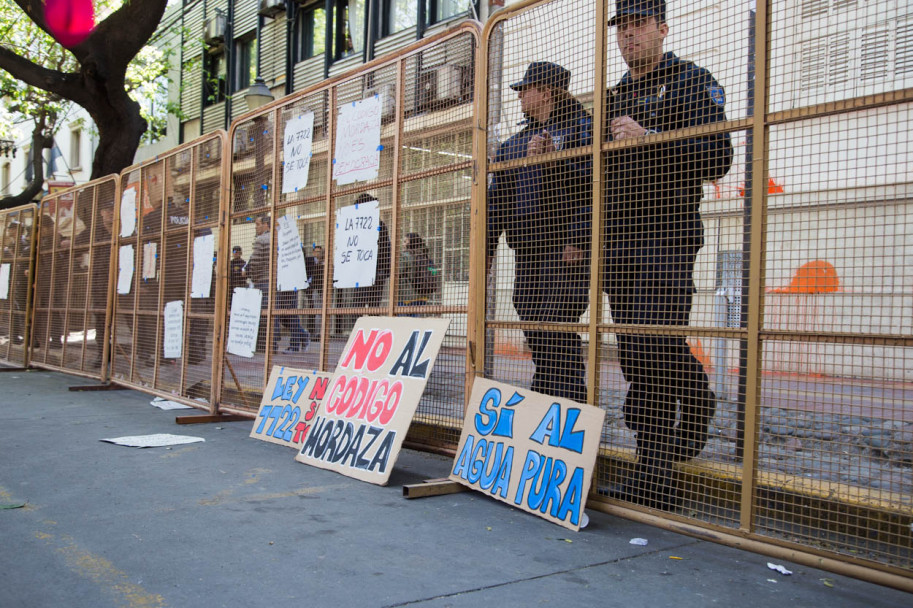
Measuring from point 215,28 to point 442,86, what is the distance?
22.3 meters

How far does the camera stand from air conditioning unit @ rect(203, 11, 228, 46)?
24656mm

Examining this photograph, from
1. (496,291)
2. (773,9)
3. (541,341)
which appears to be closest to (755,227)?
(773,9)

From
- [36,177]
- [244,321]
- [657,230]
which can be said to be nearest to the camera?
[657,230]

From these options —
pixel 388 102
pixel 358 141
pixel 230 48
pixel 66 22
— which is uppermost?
pixel 230 48

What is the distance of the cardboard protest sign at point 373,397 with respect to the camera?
4602mm

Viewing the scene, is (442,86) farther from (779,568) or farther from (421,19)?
(421,19)

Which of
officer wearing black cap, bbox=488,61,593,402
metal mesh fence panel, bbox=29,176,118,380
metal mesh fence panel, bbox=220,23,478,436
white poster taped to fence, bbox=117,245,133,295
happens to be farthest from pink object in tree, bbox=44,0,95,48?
officer wearing black cap, bbox=488,61,593,402

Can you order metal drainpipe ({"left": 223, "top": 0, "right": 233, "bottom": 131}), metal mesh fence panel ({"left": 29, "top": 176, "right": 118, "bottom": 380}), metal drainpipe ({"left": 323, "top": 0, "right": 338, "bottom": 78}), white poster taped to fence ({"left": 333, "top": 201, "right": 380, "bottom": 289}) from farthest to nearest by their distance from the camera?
metal drainpipe ({"left": 223, "top": 0, "right": 233, "bottom": 131}) → metal drainpipe ({"left": 323, "top": 0, "right": 338, "bottom": 78}) → metal mesh fence panel ({"left": 29, "top": 176, "right": 118, "bottom": 380}) → white poster taped to fence ({"left": 333, "top": 201, "right": 380, "bottom": 289})

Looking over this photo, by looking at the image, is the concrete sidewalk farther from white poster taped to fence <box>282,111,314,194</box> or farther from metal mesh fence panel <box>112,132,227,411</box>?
metal mesh fence panel <box>112,132,227,411</box>

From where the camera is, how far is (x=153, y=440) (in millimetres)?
5699

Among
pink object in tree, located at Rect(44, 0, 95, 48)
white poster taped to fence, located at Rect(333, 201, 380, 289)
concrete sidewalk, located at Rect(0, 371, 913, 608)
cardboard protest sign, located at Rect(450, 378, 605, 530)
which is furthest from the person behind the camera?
pink object in tree, located at Rect(44, 0, 95, 48)

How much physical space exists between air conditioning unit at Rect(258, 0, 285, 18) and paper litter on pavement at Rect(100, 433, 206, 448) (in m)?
18.7

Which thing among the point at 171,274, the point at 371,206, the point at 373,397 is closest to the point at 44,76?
the point at 171,274

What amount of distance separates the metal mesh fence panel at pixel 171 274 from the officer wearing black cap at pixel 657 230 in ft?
14.4
